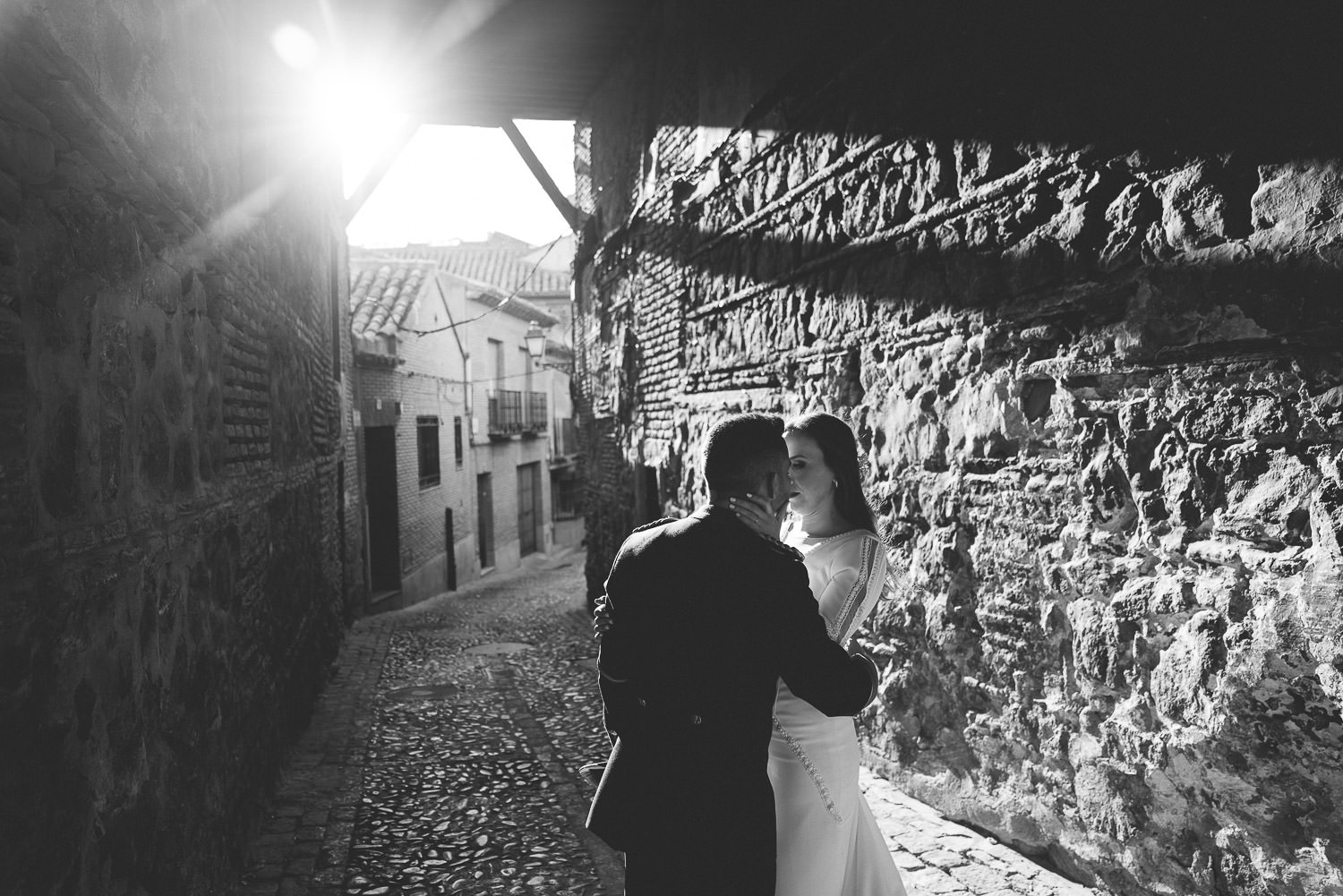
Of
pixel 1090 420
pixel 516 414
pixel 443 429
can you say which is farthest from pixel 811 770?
pixel 516 414

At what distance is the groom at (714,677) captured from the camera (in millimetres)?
1925

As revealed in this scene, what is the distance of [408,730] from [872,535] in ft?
14.0

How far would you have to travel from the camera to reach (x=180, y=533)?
2.83 metres

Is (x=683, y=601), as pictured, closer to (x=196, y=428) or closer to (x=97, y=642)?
(x=97, y=642)

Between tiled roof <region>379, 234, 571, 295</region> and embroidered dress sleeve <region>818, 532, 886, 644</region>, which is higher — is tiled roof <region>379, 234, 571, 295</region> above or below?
above

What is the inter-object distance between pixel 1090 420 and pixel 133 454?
2.85 metres

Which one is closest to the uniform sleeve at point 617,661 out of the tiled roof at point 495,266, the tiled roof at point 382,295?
the tiled roof at point 382,295

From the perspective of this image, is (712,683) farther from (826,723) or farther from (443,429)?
(443,429)

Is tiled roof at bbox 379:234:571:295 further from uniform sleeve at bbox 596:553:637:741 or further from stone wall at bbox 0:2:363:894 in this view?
uniform sleeve at bbox 596:553:637:741

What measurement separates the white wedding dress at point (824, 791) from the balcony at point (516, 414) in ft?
58.8

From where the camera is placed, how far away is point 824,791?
7.20 feet

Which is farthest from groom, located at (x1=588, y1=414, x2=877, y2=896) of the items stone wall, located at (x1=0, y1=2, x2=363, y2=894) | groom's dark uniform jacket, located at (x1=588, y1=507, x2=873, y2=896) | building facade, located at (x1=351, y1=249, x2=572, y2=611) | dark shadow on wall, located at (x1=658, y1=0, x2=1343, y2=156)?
building facade, located at (x1=351, y1=249, x2=572, y2=611)

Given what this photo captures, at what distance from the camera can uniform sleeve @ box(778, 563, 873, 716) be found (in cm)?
192

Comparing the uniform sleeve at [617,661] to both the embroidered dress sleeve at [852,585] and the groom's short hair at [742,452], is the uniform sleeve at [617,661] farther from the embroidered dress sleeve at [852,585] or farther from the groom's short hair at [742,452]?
the embroidered dress sleeve at [852,585]
